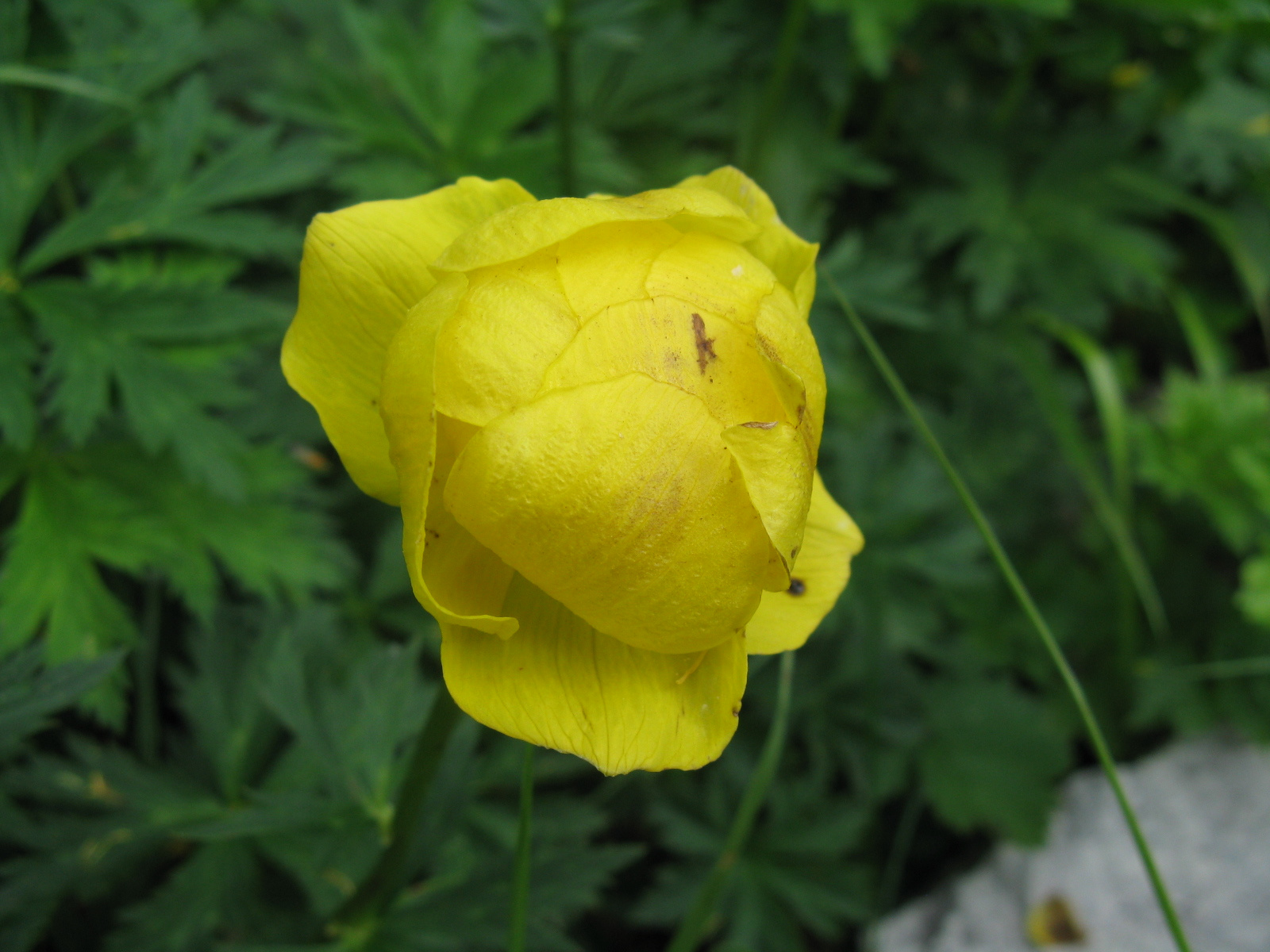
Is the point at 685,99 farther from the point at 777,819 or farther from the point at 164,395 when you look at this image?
the point at 777,819

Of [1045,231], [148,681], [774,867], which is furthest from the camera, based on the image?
[1045,231]

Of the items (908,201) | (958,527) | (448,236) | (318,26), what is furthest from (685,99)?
(448,236)

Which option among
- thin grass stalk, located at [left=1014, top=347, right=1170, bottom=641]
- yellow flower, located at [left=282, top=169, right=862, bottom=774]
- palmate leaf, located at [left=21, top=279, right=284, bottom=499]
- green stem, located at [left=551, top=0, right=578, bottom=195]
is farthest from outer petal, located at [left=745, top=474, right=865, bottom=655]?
thin grass stalk, located at [left=1014, top=347, right=1170, bottom=641]

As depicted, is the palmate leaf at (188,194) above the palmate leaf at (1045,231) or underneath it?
above

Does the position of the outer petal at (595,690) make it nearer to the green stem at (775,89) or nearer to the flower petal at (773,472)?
the flower petal at (773,472)

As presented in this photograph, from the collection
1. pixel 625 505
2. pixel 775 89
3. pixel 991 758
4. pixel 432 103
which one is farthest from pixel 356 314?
pixel 991 758

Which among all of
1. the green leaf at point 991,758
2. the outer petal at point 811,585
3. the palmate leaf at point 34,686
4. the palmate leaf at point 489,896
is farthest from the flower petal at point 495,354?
the green leaf at point 991,758

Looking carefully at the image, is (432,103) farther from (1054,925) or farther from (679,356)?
(1054,925)
